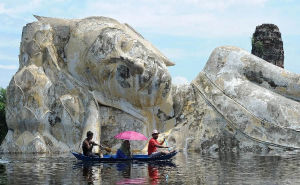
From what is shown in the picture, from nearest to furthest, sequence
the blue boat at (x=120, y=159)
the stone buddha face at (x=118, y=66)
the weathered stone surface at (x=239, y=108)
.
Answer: the blue boat at (x=120, y=159) < the weathered stone surface at (x=239, y=108) < the stone buddha face at (x=118, y=66)

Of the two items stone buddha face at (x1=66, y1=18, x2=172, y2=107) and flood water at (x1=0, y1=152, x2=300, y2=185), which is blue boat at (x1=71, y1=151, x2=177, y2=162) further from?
stone buddha face at (x1=66, y1=18, x2=172, y2=107)

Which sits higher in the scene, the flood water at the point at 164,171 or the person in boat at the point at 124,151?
the person in boat at the point at 124,151

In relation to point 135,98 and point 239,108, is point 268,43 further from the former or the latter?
point 135,98

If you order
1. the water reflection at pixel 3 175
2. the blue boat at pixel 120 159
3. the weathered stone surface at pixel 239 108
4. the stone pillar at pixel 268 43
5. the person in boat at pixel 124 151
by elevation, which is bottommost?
the water reflection at pixel 3 175

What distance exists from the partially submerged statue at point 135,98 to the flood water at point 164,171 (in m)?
3.63

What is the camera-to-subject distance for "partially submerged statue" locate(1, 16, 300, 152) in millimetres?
32969

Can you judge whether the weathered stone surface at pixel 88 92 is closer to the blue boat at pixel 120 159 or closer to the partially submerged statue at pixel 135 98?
the partially submerged statue at pixel 135 98

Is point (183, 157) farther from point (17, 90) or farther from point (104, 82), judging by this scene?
→ point (17, 90)

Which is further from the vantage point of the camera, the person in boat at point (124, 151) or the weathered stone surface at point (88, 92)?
the weathered stone surface at point (88, 92)

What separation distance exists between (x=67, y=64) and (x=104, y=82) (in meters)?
2.76

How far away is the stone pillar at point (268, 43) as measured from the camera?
204ft

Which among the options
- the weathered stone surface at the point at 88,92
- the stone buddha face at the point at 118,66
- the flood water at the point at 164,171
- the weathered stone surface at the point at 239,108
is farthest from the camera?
the weathered stone surface at the point at 88,92

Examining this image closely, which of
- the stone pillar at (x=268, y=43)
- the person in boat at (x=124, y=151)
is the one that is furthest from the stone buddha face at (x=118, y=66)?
the stone pillar at (x=268, y=43)

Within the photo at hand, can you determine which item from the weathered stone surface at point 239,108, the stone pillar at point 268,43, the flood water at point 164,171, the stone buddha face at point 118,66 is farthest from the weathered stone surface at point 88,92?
the stone pillar at point 268,43
